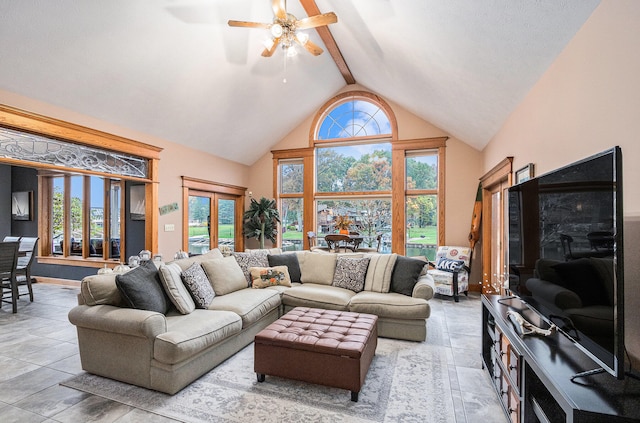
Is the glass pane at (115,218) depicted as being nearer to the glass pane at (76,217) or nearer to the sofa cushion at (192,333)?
the glass pane at (76,217)

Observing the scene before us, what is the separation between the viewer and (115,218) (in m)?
6.14

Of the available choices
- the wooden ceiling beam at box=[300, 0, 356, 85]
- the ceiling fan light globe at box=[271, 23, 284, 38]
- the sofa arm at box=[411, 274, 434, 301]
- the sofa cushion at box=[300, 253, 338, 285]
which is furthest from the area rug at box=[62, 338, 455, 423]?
the wooden ceiling beam at box=[300, 0, 356, 85]

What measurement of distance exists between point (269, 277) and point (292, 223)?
10.6 feet

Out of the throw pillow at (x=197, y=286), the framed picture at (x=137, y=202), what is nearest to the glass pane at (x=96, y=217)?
the framed picture at (x=137, y=202)

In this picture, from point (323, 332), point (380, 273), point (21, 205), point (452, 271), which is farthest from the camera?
point (21, 205)

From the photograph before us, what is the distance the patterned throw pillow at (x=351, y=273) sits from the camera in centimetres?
401

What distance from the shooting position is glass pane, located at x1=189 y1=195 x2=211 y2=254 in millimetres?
5828

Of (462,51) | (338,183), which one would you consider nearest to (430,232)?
(338,183)

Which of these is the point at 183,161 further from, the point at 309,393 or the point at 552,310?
the point at 552,310

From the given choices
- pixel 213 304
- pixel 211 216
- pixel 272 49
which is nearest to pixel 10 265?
pixel 211 216

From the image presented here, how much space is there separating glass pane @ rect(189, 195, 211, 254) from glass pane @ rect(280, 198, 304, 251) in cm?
170

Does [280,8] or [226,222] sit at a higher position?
[280,8]

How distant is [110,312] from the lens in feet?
7.98

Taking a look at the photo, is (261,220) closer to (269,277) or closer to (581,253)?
(269,277)
